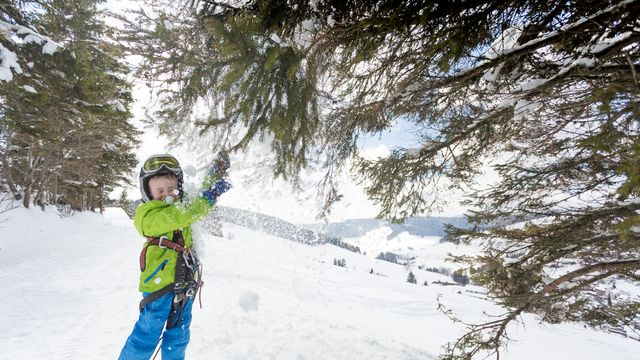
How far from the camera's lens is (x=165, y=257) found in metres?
3.04

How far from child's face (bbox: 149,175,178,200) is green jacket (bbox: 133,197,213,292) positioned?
0.31ft

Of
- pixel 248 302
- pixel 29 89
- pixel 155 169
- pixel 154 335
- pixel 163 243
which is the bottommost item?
pixel 248 302

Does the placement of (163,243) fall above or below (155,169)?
below

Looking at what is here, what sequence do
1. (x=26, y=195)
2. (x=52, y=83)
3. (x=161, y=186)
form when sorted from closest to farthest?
(x=161, y=186), (x=52, y=83), (x=26, y=195)

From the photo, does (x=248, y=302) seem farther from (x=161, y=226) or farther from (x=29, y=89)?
(x=29, y=89)

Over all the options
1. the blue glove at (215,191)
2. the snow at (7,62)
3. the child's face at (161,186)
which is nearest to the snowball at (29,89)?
the snow at (7,62)

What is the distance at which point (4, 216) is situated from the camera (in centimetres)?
1352

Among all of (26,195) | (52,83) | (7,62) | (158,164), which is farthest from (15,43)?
(26,195)

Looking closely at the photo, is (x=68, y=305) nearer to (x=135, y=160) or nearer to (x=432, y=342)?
(x=432, y=342)

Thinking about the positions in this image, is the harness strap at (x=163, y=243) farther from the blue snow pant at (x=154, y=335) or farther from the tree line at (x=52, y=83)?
the tree line at (x=52, y=83)

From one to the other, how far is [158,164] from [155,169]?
5 cm

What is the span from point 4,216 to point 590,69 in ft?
62.7

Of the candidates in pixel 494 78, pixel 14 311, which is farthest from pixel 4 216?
pixel 494 78

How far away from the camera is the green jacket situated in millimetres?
2732
